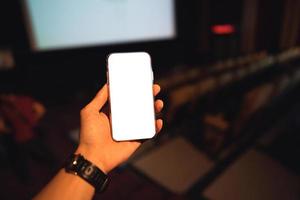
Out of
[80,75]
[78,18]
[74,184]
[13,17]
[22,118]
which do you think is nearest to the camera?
[74,184]

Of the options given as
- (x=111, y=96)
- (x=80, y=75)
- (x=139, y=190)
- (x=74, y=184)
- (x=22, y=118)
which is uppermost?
(x=111, y=96)

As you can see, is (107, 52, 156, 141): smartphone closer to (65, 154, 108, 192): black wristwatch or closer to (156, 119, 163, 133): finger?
(156, 119, 163, 133): finger

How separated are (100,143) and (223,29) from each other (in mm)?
4320

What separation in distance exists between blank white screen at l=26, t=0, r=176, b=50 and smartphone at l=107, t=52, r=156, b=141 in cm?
254

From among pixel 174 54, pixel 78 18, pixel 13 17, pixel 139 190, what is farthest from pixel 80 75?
pixel 139 190

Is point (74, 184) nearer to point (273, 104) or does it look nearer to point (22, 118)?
point (22, 118)

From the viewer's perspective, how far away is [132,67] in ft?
2.84

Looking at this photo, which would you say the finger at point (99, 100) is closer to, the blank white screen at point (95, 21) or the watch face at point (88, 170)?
the watch face at point (88, 170)

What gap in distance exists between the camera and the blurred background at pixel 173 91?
4.93ft

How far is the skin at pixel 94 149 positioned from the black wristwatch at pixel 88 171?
1 cm

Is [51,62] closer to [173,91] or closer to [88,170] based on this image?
[173,91]

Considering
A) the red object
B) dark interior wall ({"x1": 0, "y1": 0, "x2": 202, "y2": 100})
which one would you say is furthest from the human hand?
the red object

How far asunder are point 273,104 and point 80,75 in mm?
2550

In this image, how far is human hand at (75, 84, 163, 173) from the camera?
2.48 feet
